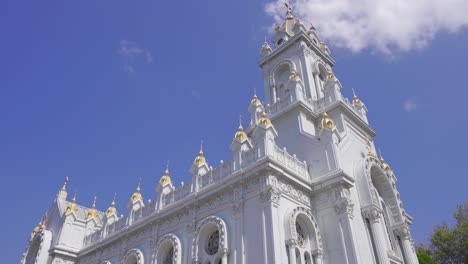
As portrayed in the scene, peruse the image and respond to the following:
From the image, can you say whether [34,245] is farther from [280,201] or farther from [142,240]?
[280,201]

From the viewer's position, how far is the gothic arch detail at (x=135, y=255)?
2419 centimetres

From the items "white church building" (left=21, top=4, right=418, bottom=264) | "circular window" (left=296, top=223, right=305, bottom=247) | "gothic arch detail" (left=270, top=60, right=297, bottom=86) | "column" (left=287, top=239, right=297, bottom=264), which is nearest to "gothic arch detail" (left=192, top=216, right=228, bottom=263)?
"white church building" (left=21, top=4, right=418, bottom=264)

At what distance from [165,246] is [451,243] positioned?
2732 cm

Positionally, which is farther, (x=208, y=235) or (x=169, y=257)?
(x=169, y=257)

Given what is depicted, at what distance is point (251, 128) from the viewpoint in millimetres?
27031

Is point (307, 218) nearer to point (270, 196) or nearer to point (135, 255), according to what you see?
point (270, 196)

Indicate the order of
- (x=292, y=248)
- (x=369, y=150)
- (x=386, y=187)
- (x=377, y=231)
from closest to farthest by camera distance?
(x=292, y=248)
(x=377, y=231)
(x=386, y=187)
(x=369, y=150)

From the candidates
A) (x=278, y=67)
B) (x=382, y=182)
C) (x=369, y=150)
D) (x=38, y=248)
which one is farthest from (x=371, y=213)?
(x=38, y=248)

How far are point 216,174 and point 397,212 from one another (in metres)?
12.9

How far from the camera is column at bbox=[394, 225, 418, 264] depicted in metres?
23.6

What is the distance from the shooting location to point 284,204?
1908 cm

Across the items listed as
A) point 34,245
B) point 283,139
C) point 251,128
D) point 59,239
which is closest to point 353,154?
point 283,139

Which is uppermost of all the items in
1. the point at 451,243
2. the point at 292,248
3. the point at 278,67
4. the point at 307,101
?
the point at 278,67

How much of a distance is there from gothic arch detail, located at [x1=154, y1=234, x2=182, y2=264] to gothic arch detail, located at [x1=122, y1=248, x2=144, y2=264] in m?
1.53
